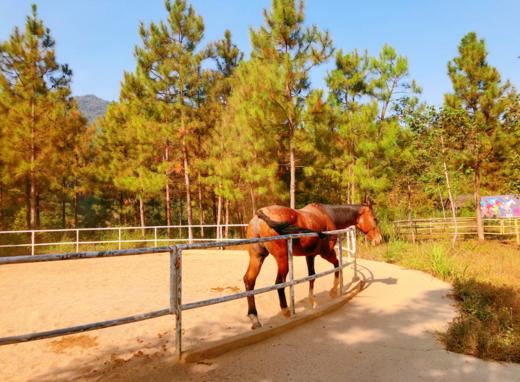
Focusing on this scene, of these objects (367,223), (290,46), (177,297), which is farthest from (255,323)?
(290,46)

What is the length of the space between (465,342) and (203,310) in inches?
154

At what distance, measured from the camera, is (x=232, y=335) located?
452 cm

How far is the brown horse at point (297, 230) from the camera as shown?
191 inches

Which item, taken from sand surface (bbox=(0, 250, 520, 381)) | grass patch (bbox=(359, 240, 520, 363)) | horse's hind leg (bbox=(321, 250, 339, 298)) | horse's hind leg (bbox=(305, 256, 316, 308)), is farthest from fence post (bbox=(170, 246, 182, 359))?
horse's hind leg (bbox=(321, 250, 339, 298))

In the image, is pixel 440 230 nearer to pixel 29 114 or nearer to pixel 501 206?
pixel 501 206

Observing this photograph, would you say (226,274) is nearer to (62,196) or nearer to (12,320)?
(12,320)

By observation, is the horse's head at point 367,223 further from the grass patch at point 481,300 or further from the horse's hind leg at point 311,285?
the horse's hind leg at point 311,285

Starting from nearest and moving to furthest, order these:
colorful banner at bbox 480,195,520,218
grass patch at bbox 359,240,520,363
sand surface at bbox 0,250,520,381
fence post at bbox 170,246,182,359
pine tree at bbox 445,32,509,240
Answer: sand surface at bbox 0,250,520,381 < fence post at bbox 170,246,182,359 < grass patch at bbox 359,240,520,363 < pine tree at bbox 445,32,509,240 < colorful banner at bbox 480,195,520,218

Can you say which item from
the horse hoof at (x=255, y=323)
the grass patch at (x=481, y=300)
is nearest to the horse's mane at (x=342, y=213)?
the grass patch at (x=481, y=300)

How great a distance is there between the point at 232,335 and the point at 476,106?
17787mm

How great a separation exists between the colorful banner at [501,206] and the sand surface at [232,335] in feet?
80.5

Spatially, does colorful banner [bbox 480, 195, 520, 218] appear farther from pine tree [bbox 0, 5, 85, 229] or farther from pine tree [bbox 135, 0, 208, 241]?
pine tree [bbox 0, 5, 85, 229]

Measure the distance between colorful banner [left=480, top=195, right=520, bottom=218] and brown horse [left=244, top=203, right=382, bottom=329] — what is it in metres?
24.5

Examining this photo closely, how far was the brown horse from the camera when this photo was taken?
4.86m
